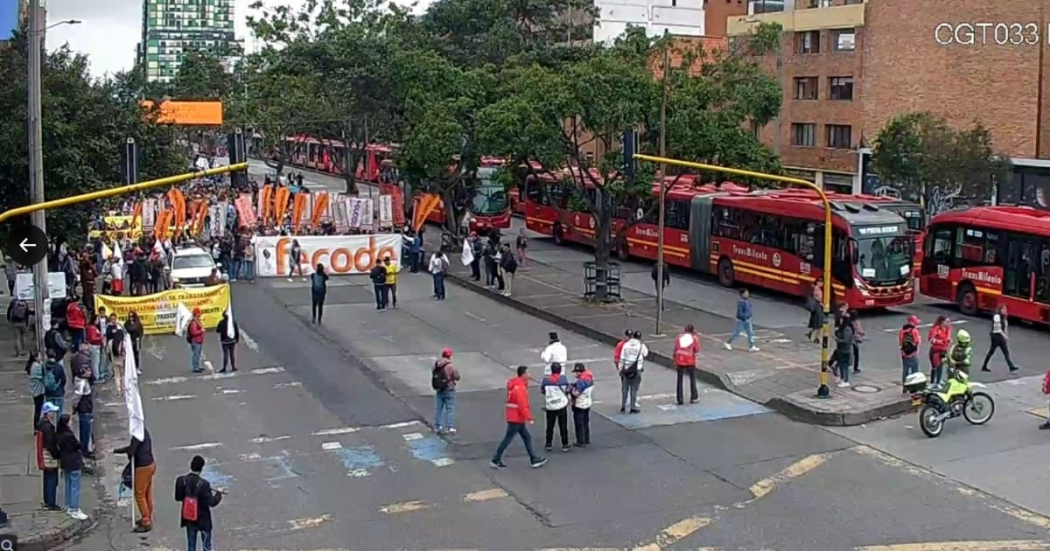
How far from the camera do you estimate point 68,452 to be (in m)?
15.8

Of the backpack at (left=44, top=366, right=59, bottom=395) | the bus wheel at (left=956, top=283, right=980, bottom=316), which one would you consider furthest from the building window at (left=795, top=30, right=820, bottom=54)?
the backpack at (left=44, top=366, right=59, bottom=395)

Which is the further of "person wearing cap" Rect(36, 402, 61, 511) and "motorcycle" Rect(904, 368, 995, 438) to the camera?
"motorcycle" Rect(904, 368, 995, 438)

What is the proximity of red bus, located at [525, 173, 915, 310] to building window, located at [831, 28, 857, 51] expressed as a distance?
16705 millimetres

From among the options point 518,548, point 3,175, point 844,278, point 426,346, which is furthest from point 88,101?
point 518,548

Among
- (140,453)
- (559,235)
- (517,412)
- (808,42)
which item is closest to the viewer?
(140,453)

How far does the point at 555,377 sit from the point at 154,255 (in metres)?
21.0

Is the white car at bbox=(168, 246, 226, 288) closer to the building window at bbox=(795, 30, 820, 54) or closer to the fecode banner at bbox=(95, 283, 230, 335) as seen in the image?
the fecode banner at bbox=(95, 283, 230, 335)

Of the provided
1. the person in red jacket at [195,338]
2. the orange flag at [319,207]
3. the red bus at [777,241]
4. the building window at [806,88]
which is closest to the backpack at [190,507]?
the person in red jacket at [195,338]

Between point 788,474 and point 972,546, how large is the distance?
3.59 m

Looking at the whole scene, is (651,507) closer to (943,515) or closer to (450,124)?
(943,515)

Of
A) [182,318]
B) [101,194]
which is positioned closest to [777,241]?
[182,318]

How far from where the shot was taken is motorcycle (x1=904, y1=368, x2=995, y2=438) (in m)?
19.9

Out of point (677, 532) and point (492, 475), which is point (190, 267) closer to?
point (492, 475)

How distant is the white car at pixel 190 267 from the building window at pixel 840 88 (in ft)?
104
